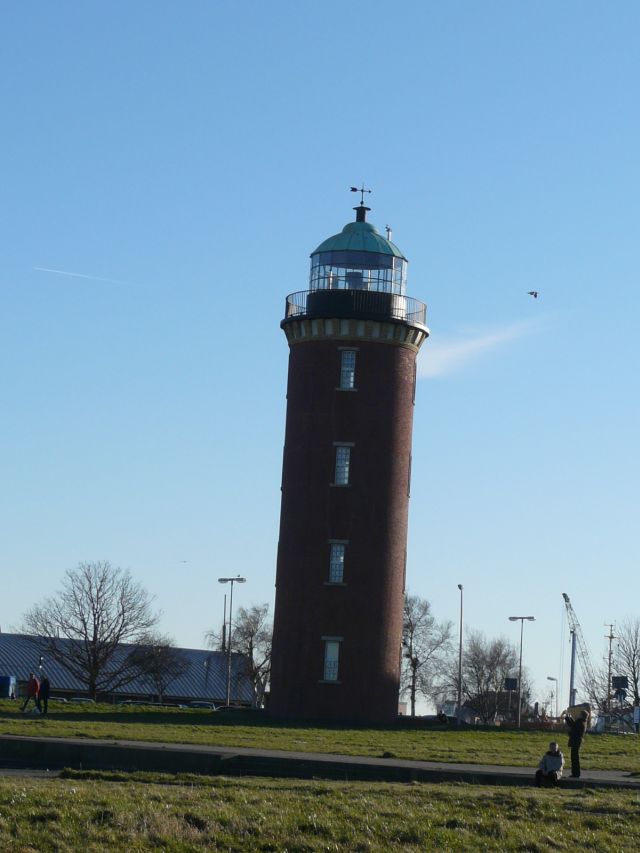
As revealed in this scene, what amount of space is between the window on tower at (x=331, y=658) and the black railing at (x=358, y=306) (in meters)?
12.4

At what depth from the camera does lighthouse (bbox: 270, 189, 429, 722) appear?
192ft

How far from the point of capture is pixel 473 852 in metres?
21.8

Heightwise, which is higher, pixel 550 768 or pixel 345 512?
pixel 345 512

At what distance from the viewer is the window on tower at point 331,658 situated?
58500 mm

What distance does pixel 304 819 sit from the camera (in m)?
23.2

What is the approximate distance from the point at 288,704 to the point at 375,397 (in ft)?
39.5

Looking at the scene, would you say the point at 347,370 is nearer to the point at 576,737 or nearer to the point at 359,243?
the point at 359,243

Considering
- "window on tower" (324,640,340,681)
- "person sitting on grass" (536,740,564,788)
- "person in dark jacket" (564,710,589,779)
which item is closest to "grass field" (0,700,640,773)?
"person in dark jacket" (564,710,589,779)

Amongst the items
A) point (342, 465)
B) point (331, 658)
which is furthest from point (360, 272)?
point (331, 658)

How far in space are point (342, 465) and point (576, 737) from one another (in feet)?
88.3

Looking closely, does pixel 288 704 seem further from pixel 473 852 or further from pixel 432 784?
pixel 473 852

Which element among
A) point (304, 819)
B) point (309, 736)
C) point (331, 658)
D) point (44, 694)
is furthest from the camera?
point (331, 658)

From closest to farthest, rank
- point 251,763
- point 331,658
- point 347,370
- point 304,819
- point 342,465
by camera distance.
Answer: point 304,819 < point 251,763 < point 331,658 < point 342,465 < point 347,370

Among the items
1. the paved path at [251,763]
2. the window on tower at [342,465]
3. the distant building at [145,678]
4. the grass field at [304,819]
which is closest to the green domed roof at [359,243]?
the window on tower at [342,465]
